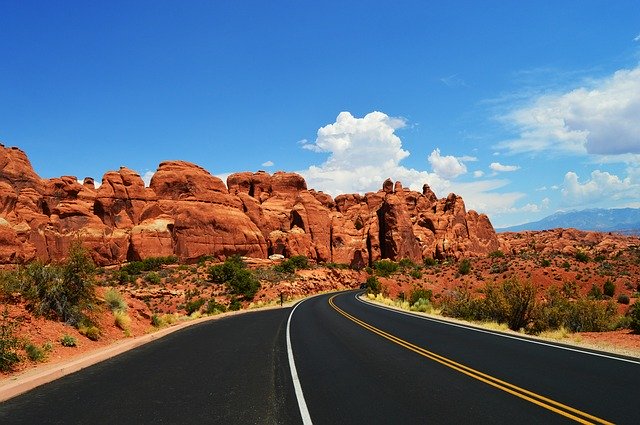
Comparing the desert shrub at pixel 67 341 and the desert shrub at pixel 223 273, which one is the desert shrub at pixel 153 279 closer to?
the desert shrub at pixel 223 273

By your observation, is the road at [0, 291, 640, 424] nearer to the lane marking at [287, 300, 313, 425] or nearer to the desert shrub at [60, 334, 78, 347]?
the lane marking at [287, 300, 313, 425]

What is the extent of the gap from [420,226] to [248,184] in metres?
45.7

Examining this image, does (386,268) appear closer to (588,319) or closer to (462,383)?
(588,319)

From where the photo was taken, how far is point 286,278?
63250mm

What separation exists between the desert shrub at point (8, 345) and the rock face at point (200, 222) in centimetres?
5215

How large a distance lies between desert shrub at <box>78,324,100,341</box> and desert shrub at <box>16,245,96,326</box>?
0.84ft

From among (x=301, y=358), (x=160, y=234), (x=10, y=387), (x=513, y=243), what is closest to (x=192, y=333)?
(x=301, y=358)

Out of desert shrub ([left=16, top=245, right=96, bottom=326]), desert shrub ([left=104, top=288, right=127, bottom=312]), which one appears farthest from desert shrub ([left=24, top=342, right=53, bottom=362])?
desert shrub ([left=104, top=288, right=127, bottom=312])

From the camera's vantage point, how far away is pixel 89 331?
13992 mm

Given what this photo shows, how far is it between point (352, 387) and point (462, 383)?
1998 mm

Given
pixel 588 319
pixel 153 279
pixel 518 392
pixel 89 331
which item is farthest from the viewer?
pixel 153 279

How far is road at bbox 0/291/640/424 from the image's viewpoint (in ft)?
21.1

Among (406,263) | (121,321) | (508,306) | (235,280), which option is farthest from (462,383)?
(406,263)

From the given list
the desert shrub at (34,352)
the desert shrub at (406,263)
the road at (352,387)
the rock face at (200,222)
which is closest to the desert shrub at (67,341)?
the desert shrub at (34,352)
